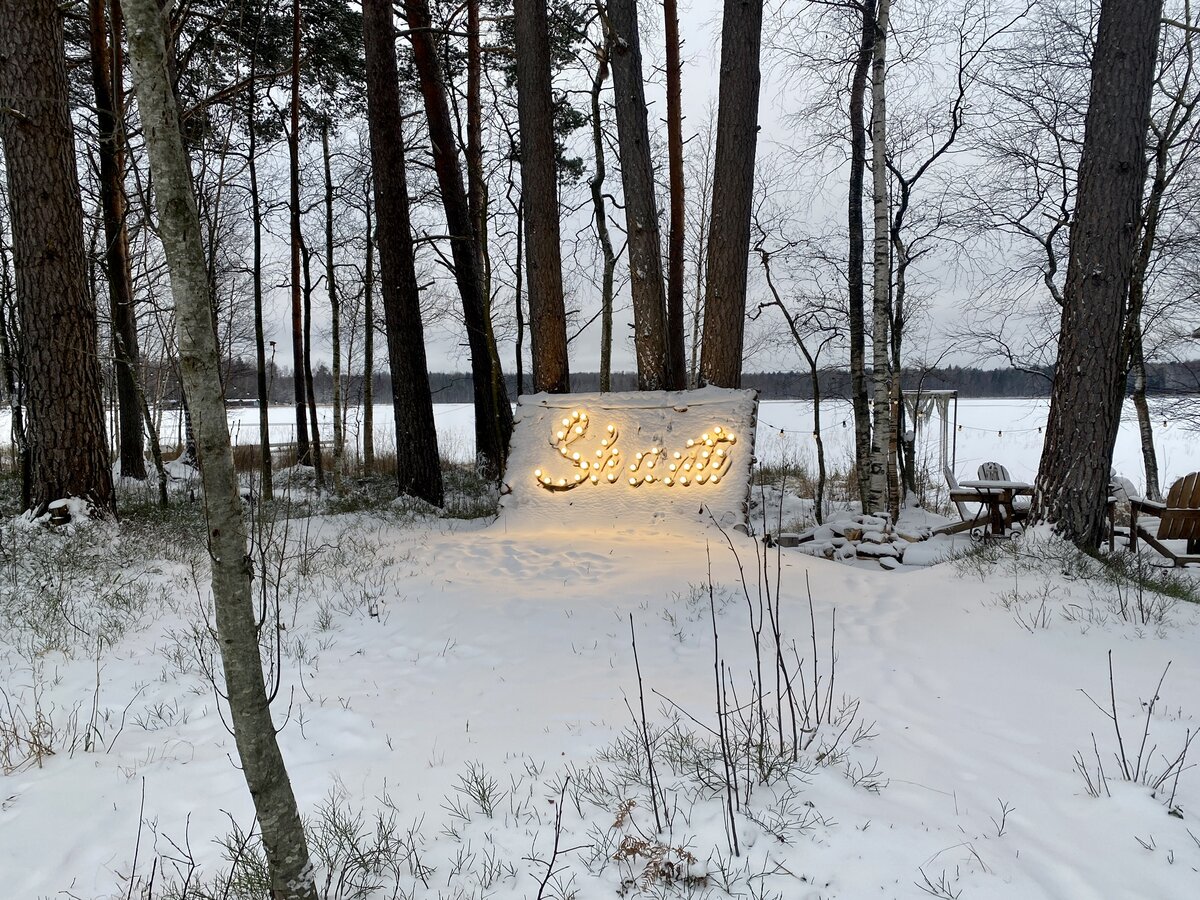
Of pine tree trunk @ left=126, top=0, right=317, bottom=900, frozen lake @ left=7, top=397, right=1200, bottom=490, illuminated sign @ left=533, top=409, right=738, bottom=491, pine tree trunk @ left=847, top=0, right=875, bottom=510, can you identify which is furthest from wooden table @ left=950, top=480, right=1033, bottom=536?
pine tree trunk @ left=126, top=0, right=317, bottom=900

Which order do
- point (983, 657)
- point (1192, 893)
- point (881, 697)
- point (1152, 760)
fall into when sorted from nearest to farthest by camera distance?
point (1192, 893)
point (1152, 760)
point (881, 697)
point (983, 657)

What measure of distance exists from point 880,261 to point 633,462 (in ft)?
15.0

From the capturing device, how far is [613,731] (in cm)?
279

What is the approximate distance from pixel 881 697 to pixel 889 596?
1.85 m

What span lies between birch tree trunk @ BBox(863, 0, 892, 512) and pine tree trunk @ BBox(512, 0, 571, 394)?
432cm

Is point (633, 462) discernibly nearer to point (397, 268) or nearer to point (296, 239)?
point (397, 268)

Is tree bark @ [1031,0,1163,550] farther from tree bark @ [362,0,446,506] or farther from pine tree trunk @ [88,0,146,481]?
pine tree trunk @ [88,0,146,481]

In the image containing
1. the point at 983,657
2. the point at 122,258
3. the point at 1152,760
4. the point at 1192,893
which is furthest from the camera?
the point at 122,258

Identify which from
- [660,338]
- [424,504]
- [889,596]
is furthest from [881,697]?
[424,504]

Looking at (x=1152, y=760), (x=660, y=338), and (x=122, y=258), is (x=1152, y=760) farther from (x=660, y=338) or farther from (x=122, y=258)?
(x=122, y=258)

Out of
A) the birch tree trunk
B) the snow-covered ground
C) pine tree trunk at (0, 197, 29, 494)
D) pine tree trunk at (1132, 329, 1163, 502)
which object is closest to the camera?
the snow-covered ground

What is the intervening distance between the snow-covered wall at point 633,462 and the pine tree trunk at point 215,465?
17.0 ft

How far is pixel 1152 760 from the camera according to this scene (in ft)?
7.75

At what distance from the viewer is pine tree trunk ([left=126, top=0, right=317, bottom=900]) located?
4.62ft
